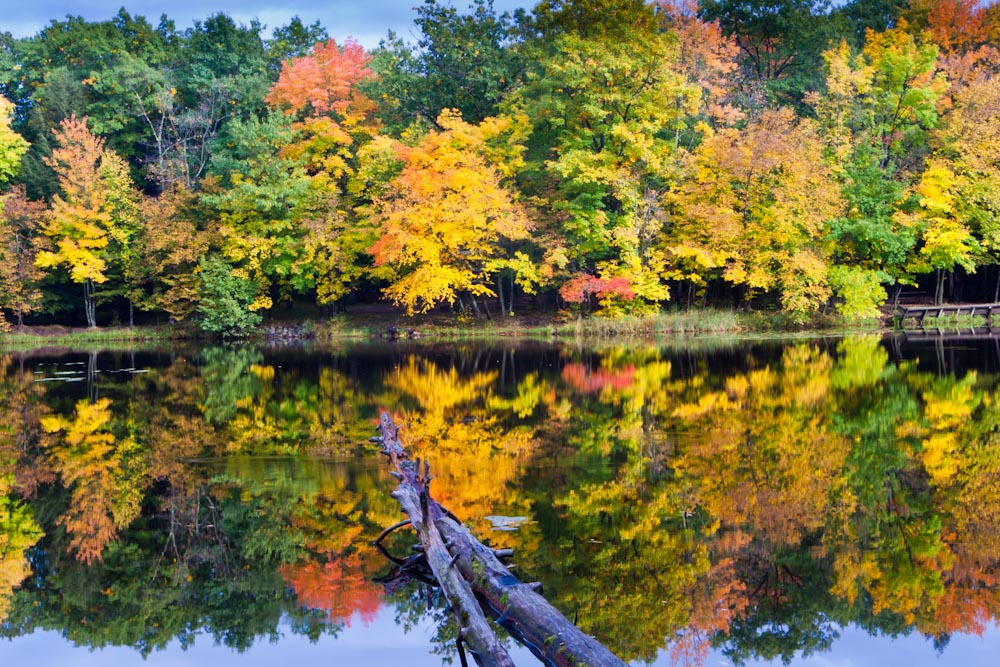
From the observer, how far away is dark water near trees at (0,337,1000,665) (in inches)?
254

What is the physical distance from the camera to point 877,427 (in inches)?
513

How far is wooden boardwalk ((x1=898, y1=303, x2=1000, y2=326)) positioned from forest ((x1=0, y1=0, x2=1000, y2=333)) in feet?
5.10

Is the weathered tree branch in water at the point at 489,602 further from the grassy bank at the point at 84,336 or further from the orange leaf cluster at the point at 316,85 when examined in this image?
the orange leaf cluster at the point at 316,85

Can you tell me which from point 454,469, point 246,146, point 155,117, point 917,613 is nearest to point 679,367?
point 454,469

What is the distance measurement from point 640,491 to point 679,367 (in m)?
12.9

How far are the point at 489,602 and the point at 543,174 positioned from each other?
32808mm

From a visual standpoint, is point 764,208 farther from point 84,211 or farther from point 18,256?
point 18,256

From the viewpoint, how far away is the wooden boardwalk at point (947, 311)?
35938 mm

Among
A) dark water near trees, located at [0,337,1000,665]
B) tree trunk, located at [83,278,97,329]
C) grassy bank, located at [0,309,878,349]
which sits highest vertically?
tree trunk, located at [83,278,97,329]

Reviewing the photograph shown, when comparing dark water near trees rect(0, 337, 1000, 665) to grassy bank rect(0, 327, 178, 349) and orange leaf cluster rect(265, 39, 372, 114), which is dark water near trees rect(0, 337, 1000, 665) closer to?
grassy bank rect(0, 327, 178, 349)

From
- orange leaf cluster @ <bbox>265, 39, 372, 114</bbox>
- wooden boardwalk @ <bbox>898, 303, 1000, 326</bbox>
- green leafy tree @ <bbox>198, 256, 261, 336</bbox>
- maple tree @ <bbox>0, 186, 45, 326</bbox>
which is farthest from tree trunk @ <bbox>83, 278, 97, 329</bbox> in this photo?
wooden boardwalk @ <bbox>898, 303, 1000, 326</bbox>

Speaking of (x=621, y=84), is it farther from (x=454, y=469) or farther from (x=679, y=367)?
(x=454, y=469)

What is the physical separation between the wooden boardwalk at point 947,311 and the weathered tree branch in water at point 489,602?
106ft

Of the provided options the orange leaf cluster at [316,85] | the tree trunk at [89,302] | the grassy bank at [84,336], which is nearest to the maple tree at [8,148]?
the tree trunk at [89,302]
